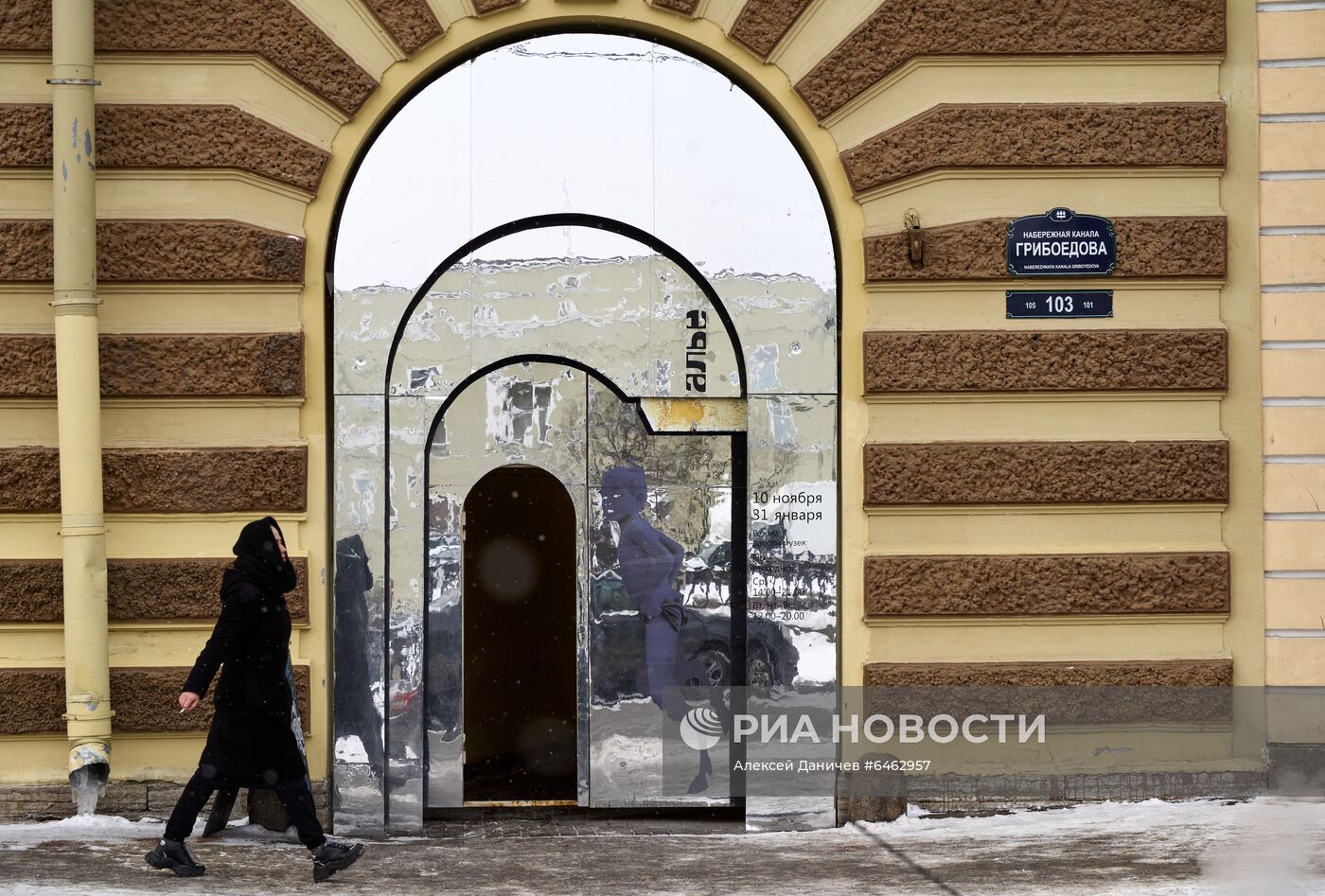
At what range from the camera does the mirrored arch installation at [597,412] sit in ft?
23.7

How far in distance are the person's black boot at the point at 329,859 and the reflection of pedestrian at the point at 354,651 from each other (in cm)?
92

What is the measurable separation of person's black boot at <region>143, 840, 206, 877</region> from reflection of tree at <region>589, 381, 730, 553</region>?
250cm

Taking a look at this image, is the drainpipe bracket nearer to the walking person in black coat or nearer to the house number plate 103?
the walking person in black coat

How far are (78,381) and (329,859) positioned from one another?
2.48 metres

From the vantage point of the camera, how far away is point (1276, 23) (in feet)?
24.0

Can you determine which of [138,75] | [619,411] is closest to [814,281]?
[619,411]

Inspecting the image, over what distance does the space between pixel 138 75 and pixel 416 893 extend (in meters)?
3.97

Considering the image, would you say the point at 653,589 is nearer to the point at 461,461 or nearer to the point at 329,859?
the point at 461,461

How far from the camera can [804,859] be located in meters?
6.61

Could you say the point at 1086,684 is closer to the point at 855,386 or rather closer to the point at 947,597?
the point at 947,597

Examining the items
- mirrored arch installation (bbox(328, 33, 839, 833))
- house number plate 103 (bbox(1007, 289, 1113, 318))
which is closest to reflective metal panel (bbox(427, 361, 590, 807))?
mirrored arch installation (bbox(328, 33, 839, 833))

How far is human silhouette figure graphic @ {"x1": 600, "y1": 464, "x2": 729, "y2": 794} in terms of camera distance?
7426 mm

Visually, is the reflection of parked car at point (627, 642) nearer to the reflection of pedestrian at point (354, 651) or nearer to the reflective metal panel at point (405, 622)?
the reflective metal panel at point (405, 622)

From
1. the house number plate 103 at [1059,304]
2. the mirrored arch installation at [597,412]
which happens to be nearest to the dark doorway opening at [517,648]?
the mirrored arch installation at [597,412]
